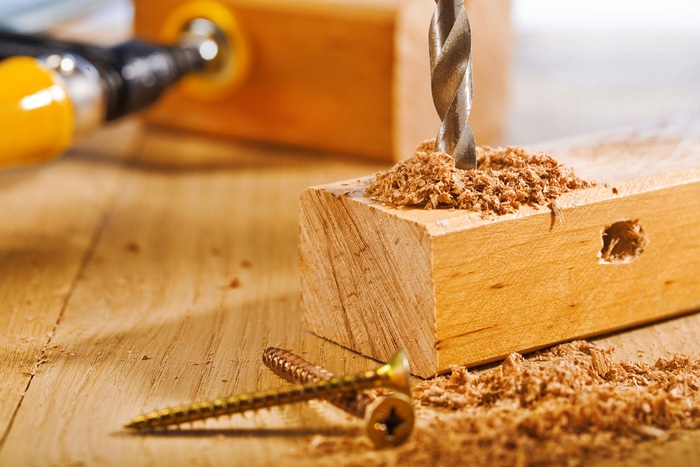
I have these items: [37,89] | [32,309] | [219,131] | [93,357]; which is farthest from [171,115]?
[93,357]

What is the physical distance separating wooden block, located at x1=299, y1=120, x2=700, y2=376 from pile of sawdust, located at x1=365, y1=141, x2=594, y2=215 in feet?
0.05

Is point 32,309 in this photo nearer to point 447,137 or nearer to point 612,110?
point 447,137

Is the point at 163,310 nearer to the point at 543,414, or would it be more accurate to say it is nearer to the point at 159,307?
the point at 159,307

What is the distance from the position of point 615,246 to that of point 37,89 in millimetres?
750

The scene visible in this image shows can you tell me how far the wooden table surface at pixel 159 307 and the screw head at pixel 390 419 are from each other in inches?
0.5

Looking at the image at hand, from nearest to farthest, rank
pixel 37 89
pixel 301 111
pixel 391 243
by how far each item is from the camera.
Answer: pixel 391 243, pixel 37 89, pixel 301 111

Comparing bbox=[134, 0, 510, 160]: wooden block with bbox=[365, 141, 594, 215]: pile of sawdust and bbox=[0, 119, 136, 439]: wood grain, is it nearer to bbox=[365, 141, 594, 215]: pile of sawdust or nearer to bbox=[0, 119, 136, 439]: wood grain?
bbox=[0, 119, 136, 439]: wood grain

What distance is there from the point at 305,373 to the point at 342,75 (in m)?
0.81

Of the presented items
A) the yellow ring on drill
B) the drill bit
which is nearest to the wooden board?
Result: the yellow ring on drill

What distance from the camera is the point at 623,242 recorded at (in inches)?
34.4

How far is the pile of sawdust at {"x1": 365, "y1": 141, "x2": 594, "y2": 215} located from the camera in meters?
0.78

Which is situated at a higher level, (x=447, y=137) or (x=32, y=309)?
(x=447, y=137)

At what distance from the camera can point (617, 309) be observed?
88cm

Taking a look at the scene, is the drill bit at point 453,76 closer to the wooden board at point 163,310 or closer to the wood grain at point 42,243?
the wooden board at point 163,310
